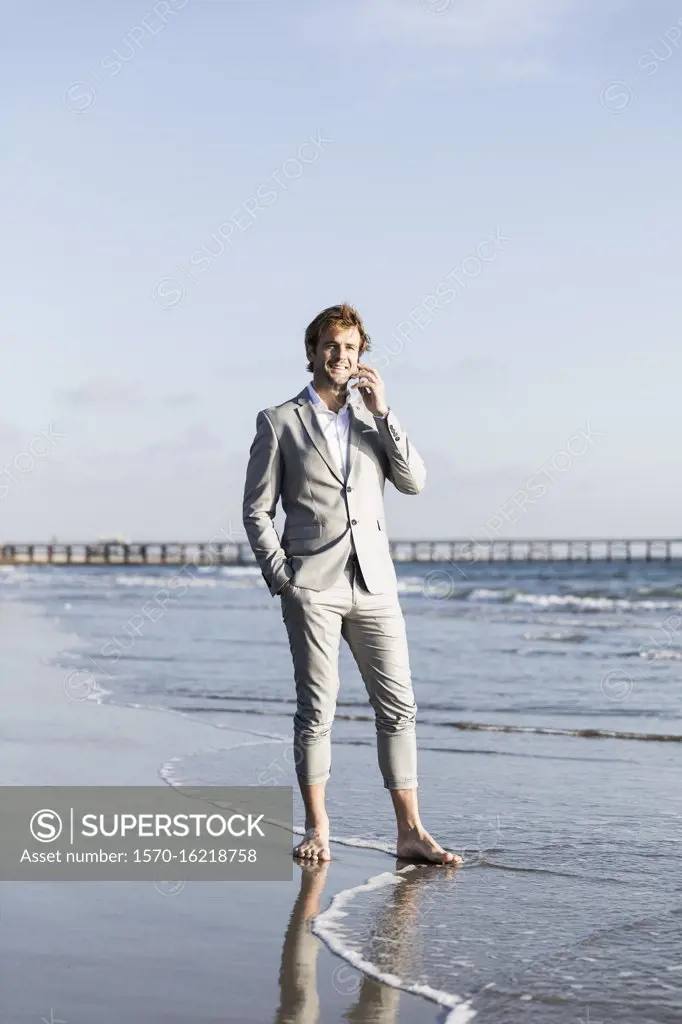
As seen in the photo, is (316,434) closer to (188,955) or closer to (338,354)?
(338,354)

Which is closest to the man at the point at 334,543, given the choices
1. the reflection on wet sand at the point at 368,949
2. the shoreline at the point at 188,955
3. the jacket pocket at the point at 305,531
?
the jacket pocket at the point at 305,531

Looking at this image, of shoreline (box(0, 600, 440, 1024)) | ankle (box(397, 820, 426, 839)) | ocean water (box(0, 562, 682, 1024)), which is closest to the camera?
shoreline (box(0, 600, 440, 1024))

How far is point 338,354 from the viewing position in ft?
13.5

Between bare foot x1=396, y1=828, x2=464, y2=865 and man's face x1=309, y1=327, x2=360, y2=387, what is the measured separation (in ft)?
4.93

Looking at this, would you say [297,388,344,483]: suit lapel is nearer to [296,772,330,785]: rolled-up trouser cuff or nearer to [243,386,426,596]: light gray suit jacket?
[243,386,426,596]: light gray suit jacket

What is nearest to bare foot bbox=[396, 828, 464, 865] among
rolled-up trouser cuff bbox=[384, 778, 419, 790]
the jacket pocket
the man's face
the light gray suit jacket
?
rolled-up trouser cuff bbox=[384, 778, 419, 790]

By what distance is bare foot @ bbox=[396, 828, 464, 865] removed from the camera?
407cm

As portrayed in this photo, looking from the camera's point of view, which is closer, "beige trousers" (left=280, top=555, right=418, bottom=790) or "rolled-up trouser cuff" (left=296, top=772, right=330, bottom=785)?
"beige trousers" (left=280, top=555, right=418, bottom=790)

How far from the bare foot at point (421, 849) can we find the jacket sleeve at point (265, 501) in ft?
3.04

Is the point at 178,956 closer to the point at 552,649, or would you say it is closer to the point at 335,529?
the point at 335,529

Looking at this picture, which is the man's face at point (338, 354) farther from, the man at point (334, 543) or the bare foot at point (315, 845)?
the bare foot at point (315, 845)

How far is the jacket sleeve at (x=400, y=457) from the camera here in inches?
159

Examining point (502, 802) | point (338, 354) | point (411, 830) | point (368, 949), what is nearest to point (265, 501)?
point (338, 354)

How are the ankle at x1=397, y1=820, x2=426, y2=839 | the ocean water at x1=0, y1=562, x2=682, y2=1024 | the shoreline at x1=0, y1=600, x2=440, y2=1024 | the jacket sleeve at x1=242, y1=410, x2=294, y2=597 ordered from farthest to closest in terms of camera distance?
1. the ankle at x1=397, y1=820, x2=426, y2=839
2. the jacket sleeve at x1=242, y1=410, x2=294, y2=597
3. the ocean water at x1=0, y1=562, x2=682, y2=1024
4. the shoreline at x1=0, y1=600, x2=440, y2=1024
